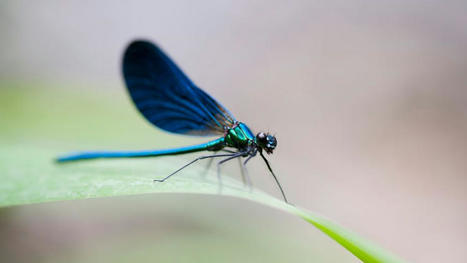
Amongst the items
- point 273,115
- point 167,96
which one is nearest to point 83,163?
point 167,96

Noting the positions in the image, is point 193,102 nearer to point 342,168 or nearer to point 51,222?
point 51,222

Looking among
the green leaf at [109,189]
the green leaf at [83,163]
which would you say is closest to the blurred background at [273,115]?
the green leaf at [83,163]

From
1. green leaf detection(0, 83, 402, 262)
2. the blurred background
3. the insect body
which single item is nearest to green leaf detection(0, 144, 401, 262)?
green leaf detection(0, 83, 402, 262)

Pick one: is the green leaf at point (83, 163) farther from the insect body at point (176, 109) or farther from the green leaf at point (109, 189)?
the insect body at point (176, 109)

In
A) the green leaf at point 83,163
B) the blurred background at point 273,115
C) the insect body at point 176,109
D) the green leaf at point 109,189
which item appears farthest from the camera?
the blurred background at point 273,115

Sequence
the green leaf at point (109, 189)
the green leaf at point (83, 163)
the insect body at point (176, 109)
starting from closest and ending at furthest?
the green leaf at point (109, 189) → the green leaf at point (83, 163) → the insect body at point (176, 109)

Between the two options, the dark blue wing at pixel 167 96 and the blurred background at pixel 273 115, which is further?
the blurred background at pixel 273 115
